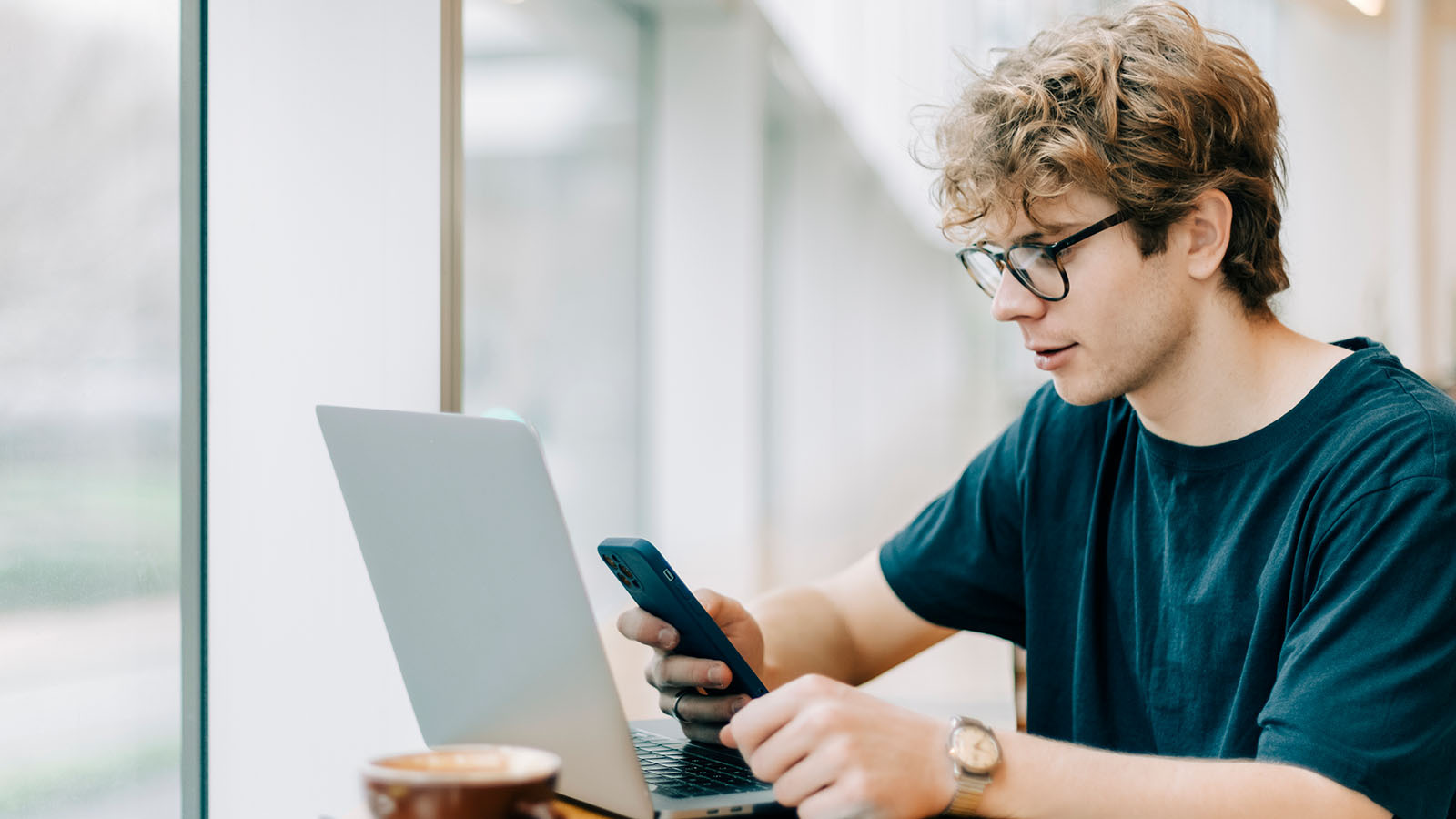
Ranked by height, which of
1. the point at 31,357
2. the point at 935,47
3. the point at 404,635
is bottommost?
the point at 404,635

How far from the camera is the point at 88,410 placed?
116cm

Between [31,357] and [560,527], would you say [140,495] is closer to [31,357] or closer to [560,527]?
[31,357]

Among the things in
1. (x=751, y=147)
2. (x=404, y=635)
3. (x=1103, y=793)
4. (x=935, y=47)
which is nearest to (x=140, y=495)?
(x=404, y=635)

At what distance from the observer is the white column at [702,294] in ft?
Result: 12.1

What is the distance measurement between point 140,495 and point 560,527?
0.76m

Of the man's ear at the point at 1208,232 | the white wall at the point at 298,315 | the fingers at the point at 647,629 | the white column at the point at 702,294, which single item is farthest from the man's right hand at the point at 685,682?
the white column at the point at 702,294

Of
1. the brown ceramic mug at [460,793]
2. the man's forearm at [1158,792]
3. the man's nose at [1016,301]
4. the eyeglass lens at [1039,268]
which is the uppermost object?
the eyeglass lens at [1039,268]

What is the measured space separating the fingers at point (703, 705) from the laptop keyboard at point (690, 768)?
27mm

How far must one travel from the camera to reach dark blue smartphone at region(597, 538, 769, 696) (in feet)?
2.89

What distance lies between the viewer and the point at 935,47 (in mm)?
4590

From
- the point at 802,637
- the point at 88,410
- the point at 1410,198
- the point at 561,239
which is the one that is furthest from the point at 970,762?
the point at 1410,198

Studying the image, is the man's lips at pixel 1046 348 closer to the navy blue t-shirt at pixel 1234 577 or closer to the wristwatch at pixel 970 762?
the navy blue t-shirt at pixel 1234 577

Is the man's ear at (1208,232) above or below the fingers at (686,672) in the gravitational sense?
above

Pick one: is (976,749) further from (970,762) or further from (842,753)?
(842,753)
